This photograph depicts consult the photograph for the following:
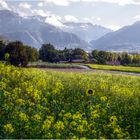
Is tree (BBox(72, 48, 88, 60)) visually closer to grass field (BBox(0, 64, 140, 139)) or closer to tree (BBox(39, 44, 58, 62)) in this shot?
tree (BBox(39, 44, 58, 62))

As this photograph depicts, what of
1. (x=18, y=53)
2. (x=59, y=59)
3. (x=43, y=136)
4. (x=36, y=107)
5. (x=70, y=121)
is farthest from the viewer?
(x=59, y=59)

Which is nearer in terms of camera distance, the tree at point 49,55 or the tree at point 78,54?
the tree at point 49,55

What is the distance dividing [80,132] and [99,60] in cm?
10737

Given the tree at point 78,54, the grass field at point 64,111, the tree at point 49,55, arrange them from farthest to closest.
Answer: the tree at point 78,54, the tree at point 49,55, the grass field at point 64,111

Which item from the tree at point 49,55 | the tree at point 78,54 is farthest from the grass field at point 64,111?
the tree at point 78,54

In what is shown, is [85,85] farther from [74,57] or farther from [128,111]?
[74,57]

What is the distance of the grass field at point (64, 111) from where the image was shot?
1114 centimetres

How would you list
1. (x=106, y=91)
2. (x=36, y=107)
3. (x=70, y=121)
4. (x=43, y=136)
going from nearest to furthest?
(x=43, y=136) → (x=70, y=121) → (x=36, y=107) → (x=106, y=91)

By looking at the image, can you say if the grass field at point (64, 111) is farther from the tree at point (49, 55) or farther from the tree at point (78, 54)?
the tree at point (78, 54)

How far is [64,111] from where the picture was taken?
1339cm

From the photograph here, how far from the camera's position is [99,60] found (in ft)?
387

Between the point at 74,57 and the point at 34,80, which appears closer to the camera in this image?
the point at 34,80

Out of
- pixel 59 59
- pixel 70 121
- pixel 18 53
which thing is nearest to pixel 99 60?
pixel 59 59

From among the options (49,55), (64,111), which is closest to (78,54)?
(49,55)
